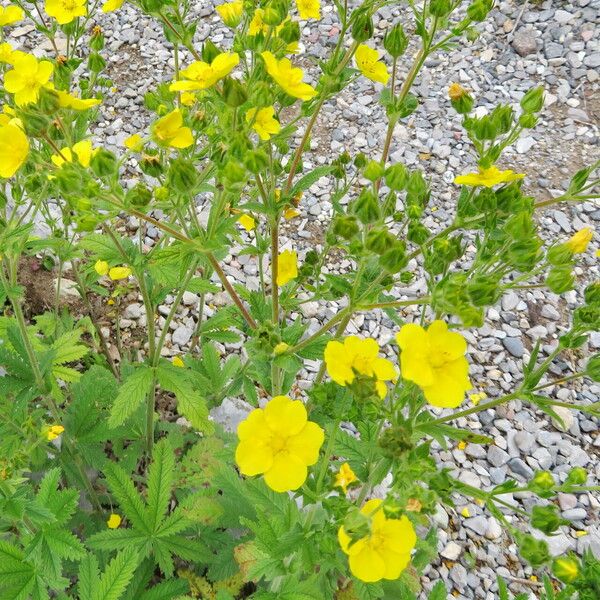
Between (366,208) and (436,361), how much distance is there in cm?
41

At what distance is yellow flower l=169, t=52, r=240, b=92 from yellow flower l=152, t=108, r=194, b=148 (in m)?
0.11

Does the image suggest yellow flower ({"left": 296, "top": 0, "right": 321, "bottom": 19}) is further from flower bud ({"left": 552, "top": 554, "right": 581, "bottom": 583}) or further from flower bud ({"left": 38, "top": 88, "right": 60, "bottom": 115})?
flower bud ({"left": 552, "top": 554, "right": 581, "bottom": 583})

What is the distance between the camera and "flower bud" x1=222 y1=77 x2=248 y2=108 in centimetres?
148

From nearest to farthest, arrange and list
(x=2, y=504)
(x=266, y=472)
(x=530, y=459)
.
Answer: (x=266, y=472) → (x=2, y=504) → (x=530, y=459)

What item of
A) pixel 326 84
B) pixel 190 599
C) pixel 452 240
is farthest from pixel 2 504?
pixel 326 84

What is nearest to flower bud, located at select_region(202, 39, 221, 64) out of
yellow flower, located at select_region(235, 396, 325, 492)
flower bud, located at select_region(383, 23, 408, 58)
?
flower bud, located at select_region(383, 23, 408, 58)

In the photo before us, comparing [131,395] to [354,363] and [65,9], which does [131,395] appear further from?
[65,9]

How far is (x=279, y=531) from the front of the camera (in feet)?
5.86

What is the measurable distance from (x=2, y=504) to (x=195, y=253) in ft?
2.93

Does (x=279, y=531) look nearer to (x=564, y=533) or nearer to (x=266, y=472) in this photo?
(x=266, y=472)

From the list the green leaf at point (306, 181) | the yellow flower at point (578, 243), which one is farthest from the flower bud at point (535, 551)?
the green leaf at point (306, 181)

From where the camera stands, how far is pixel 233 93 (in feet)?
4.89

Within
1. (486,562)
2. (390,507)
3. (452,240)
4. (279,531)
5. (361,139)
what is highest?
(361,139)

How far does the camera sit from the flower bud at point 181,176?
4.94 ft
